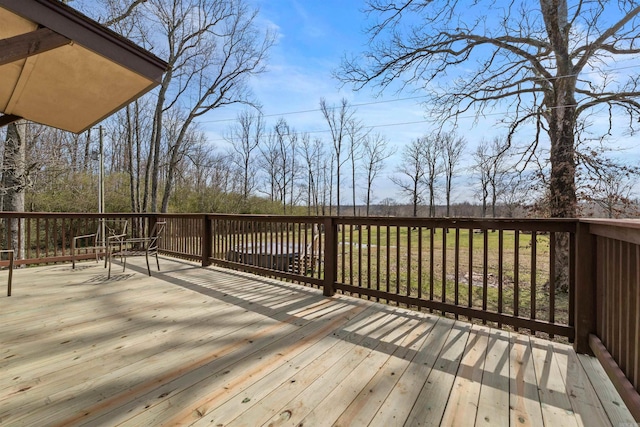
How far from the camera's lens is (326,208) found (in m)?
22.5

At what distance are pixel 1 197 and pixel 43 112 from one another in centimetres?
645

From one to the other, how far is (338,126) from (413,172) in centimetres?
638

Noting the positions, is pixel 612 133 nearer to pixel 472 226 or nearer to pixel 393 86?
pixel 393 86

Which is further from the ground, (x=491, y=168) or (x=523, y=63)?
(x=523, y=63)

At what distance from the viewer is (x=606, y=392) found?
1.55 m

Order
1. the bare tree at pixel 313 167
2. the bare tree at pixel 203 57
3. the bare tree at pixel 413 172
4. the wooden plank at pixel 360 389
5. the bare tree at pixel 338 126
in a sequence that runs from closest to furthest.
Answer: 1. the wooden plank at pixel 360 389
2. the bare tree at pixel 203 57
3. the bare tree at pixel 338 126
4. the bare tree at pixel 413 172
5. the bare tree at pixel 313 167

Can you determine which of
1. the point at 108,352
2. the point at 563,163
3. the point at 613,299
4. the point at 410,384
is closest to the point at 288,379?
the point at 410,384

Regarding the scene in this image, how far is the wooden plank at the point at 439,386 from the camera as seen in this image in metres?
1.35

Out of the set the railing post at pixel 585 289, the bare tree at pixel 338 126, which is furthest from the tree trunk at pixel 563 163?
the bare tree at pixel 338 126

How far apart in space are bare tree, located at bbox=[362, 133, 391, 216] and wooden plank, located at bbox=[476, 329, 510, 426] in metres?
19.5

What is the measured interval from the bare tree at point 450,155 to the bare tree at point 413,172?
59.3 inches

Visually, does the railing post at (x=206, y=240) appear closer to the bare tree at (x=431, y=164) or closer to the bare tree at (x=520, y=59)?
the bare tree at (x=520, y=59)

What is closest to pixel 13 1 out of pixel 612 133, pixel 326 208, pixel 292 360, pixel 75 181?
pixel 292 360

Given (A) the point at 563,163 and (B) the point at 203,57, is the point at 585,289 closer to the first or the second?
(A) the point at 563,163
